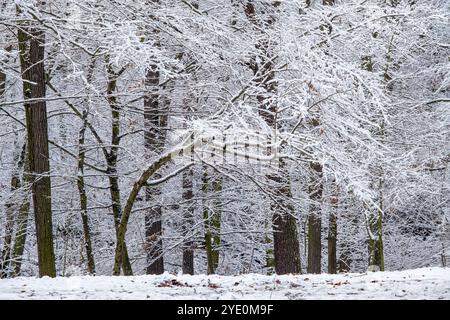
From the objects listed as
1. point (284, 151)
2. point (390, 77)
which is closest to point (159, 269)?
point (284, 151)

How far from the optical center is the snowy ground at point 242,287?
6.35 meters

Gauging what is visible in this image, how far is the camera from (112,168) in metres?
12.8

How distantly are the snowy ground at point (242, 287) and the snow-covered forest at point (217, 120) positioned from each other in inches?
72.6

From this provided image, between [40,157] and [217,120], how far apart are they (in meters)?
3.43

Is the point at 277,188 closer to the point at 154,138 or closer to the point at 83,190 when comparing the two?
the point at 154,138

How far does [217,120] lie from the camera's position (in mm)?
9273

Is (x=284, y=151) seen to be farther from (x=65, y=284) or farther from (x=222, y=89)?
(x=65, y=284)

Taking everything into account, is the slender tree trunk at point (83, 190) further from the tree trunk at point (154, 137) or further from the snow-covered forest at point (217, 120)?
the tree trunk at point (154, 137)

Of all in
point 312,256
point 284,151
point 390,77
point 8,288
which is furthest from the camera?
point 390,77

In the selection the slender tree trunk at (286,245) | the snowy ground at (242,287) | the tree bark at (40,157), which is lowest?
the snowy ground at (242,287)

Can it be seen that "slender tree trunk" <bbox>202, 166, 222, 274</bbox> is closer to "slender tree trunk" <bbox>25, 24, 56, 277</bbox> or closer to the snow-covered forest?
the snow-covered forest

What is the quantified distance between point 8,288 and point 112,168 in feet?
19.6

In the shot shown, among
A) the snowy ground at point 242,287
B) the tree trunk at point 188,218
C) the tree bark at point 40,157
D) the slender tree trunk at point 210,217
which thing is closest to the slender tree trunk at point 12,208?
the tree bark at point 40,157

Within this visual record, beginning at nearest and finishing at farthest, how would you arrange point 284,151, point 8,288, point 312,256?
point 8,288
point 284,151
point 312,256
